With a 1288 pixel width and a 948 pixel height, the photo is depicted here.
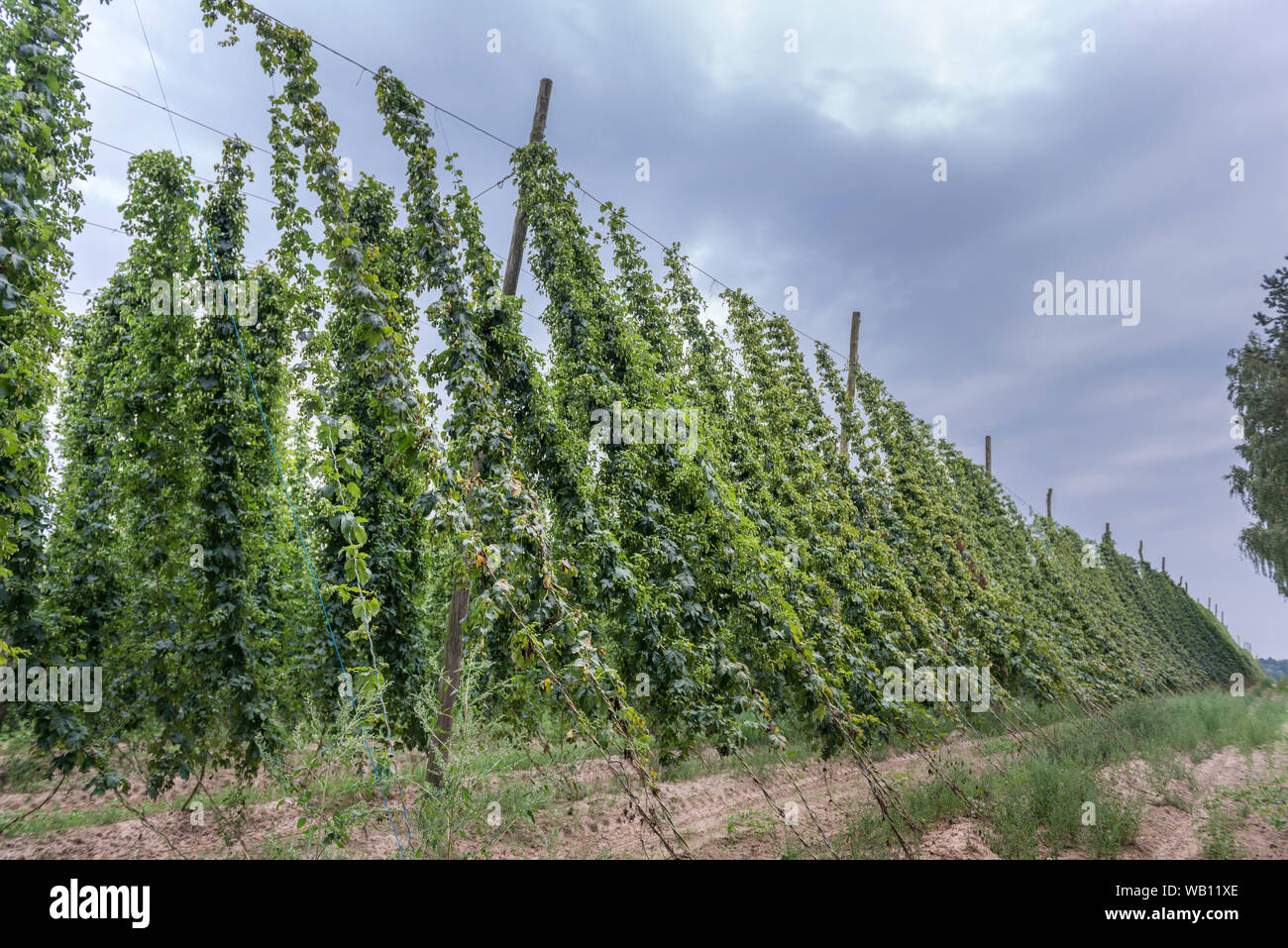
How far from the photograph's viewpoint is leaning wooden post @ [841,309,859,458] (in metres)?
14.4

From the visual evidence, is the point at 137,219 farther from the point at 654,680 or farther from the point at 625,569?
the point at 654,680

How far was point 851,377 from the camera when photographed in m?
15.3

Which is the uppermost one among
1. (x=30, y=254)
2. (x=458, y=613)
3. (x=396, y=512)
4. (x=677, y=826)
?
(x=30, y=254)

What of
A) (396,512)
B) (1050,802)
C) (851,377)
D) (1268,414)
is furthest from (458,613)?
(1268,414)

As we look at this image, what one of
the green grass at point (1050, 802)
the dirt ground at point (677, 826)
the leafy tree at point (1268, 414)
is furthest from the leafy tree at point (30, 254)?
the leafy tree at point (1268, 414)

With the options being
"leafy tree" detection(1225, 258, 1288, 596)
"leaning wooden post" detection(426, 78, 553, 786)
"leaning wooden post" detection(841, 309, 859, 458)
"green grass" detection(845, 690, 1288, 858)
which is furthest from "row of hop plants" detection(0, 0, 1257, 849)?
"leafy tree" detection(1225, 258, 1288, 596)

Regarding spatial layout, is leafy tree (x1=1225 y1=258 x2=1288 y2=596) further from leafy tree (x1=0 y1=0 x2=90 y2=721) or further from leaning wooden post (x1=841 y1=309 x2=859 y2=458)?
leafy tree (x1=0 y1=0 x2=90 y2=721)

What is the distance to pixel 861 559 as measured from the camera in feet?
38.5

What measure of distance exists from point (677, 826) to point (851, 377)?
11.0 metres

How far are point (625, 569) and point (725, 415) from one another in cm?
485

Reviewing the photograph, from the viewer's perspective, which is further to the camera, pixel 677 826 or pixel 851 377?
Result: pixel 851 377

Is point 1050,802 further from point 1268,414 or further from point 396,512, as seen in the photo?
point 1268,414

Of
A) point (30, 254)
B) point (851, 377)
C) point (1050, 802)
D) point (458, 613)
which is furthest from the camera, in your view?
point (851, 377)
